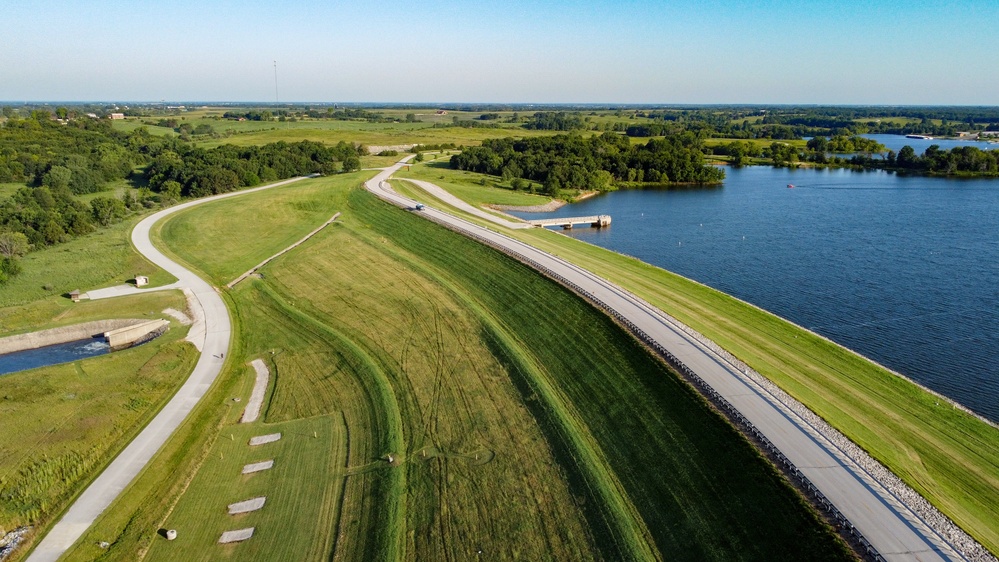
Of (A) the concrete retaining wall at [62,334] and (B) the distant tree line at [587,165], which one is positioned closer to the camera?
(A) the concrete retaining wall at [62,334]

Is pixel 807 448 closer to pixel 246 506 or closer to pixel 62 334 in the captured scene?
pixel 246 506

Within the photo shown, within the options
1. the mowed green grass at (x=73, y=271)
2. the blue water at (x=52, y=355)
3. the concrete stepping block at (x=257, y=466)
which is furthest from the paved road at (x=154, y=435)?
the blue water at (x=52, y=355)

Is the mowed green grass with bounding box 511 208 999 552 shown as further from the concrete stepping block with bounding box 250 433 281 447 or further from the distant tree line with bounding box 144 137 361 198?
the distant tree line with bounding box 144 137 361 198

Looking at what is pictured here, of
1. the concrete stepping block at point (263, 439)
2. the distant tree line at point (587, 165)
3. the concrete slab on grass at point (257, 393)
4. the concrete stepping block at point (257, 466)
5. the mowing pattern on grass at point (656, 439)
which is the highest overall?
the distant tree line at point (587, 165)

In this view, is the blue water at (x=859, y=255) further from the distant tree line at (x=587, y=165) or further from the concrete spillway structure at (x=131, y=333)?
the concrete spillway structure at (x=131, y=333)

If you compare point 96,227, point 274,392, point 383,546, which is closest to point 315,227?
point 96,227

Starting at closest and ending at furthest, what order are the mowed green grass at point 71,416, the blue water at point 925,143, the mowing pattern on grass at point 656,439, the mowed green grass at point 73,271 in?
the mowing pattern on grass at point 656,439 → the mowed green grass at point 71,416 → the mowed green grass at point 73,271 → the blue water at point 925,143

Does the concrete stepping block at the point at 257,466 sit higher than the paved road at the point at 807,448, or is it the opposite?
the paved road at the point at 807,448
